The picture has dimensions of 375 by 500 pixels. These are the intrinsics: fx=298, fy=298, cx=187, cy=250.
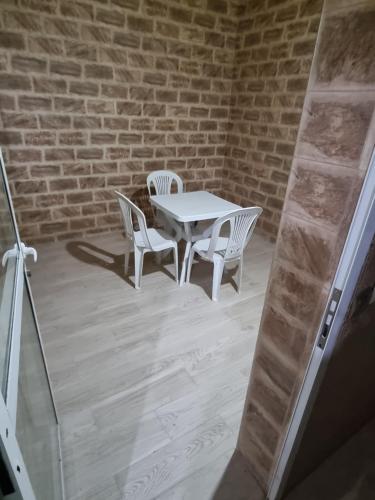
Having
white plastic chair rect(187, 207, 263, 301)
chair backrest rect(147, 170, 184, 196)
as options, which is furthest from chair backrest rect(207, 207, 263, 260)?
chair backrest rect(147, 170, 184, 196)

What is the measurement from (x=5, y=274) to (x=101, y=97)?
277cm

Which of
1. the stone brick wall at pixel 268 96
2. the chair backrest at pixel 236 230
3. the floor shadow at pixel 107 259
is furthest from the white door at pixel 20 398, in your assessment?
the stone brick wall at pixel 268 96

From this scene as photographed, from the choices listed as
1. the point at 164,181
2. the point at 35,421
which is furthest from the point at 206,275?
the point at 35,421

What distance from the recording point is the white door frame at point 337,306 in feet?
2.13

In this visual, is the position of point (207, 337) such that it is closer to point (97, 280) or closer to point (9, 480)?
point (97, 280)

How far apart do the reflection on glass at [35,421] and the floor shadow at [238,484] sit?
68 cm

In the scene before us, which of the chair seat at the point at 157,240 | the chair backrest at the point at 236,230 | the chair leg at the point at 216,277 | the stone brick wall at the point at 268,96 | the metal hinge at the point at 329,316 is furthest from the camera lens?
the stone brick wall at the point at 268,96

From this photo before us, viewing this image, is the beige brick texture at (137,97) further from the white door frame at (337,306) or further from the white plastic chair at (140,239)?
the white door frame at (337,306)

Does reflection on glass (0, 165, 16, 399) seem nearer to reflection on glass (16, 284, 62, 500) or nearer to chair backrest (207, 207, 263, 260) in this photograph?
Result: reflection on glass (16, 284, 62, 500)

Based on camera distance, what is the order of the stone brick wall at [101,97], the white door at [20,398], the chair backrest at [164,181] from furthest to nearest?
1. the chair backrest at [164,181]
2. the stone brick wall at [101,97]
3. the white door at [20,398]

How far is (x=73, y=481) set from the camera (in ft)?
4.29

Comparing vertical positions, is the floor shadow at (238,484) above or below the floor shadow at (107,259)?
below

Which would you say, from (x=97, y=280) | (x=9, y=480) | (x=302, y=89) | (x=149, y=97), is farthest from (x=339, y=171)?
(x=149, y=97)

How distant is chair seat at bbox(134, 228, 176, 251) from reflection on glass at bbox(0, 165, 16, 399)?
1420 millimetres
